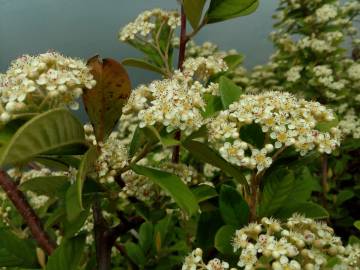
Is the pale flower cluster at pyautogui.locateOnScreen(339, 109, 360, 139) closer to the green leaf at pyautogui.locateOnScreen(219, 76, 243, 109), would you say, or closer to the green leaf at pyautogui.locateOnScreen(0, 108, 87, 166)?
the green leaf at pyautogui.locateOnScreen(219, 76, 243, 109)

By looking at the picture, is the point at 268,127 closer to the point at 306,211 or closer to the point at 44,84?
the point at 306,211

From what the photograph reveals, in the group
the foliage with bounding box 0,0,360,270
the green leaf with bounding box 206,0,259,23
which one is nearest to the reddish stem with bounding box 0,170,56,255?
the foliage with bounding box 0,0,360,270

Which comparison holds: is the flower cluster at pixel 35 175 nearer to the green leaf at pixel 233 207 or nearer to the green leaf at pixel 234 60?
the green leaf at pixel 233 207

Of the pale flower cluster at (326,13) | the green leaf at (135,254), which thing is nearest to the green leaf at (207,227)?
the green leaf at (135,254)

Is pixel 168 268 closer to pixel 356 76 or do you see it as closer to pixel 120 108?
pixel 120 108

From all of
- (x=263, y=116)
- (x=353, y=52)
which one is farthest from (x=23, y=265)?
(x=353, y=52)
